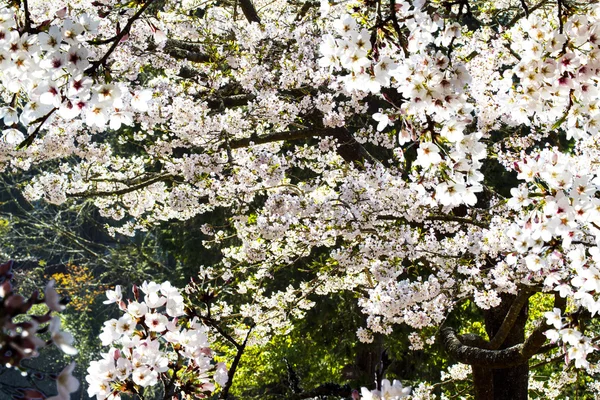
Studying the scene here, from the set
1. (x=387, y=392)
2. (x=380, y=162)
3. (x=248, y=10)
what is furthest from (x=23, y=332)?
(x=248, y=10)

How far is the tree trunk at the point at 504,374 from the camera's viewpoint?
6.03m

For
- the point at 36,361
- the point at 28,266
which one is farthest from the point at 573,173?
the point at 28,266

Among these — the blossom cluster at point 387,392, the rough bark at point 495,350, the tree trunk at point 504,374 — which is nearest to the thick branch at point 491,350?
the rough bark at point 495,350

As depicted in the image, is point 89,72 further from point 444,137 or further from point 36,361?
point 36,361

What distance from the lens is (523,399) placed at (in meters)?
6.07

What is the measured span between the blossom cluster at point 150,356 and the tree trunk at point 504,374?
13.5 ft

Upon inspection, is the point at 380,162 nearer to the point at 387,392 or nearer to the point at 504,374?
the point at 504,374

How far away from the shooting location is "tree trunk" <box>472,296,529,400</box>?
19.8 ft

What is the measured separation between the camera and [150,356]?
7.52 feet

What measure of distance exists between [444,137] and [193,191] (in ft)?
14.1

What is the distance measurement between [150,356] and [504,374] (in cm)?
453

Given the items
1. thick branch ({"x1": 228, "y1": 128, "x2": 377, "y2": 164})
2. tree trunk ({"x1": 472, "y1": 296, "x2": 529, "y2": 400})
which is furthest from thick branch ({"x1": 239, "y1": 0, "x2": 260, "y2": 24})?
tree trunk ({"x1": 472, "y1": 296, "x2": 529, "y2": 400})

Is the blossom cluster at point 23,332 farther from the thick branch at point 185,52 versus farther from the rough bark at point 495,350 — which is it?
the thick branch at point 185,52

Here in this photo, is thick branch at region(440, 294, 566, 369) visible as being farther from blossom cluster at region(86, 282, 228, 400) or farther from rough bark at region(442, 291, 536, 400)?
blossom cluster at region(86, 282, 228, 400)
